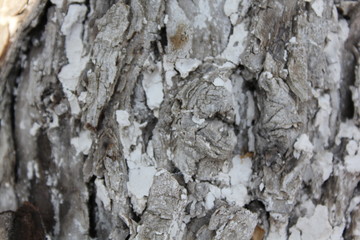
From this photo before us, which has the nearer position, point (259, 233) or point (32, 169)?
point (259, 233)

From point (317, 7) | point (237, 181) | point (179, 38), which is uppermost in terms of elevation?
point (317, 7)

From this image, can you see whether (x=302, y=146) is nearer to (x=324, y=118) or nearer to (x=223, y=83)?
(x=324, y=118)

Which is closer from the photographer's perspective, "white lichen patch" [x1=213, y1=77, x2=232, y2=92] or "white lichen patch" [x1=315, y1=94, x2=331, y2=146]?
"white lichen patch" [x1=213, y1=77, x2=232, y2=92]

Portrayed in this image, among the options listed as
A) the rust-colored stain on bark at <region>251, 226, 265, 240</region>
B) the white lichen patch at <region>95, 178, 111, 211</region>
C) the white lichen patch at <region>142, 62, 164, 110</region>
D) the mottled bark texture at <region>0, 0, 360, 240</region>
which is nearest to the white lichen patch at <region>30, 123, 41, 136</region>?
the mottled bark texture at <region>0, 0, 360, 240</region>

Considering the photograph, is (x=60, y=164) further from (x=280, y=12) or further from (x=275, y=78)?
(x=280, y=12)

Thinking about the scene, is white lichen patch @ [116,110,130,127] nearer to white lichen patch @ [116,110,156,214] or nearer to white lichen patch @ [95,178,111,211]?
white lichen patch @ [116,110,156,214]

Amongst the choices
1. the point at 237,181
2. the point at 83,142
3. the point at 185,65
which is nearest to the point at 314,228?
the point at 237,181

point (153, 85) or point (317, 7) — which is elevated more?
point (317, 7)
